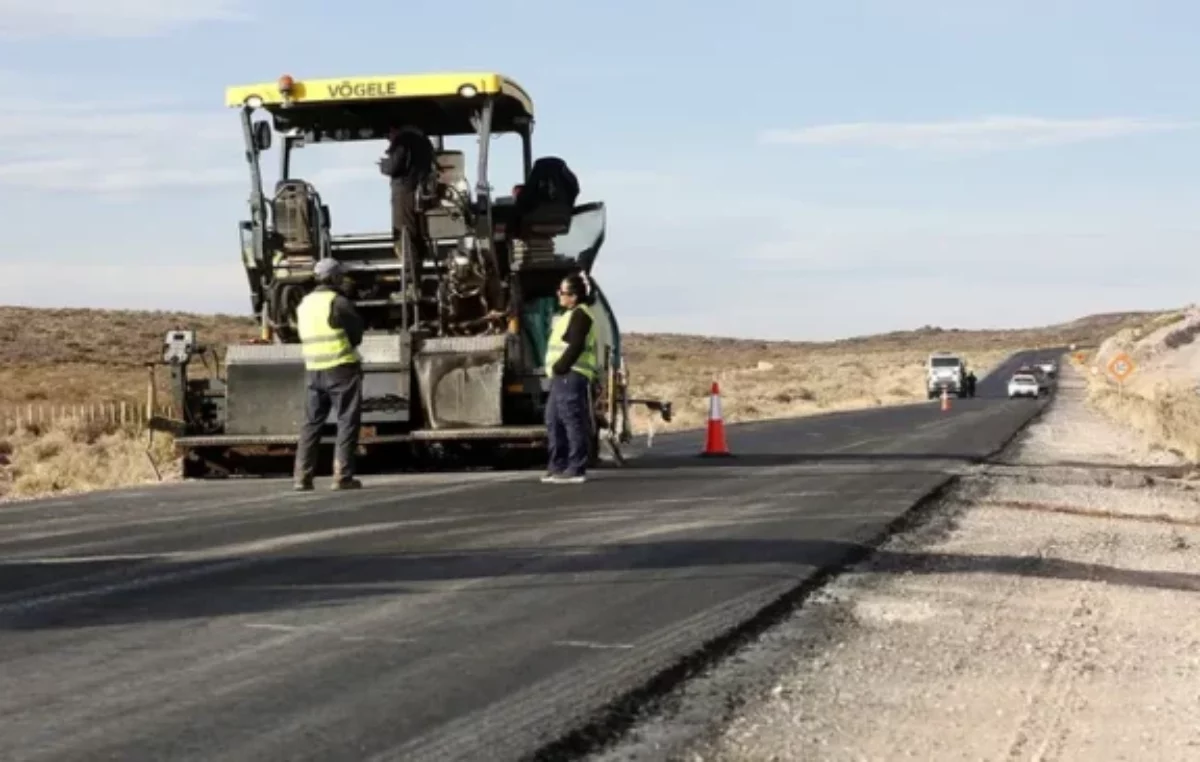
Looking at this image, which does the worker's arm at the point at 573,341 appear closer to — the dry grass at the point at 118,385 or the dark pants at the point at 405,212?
the dark pants at the point at 405,212

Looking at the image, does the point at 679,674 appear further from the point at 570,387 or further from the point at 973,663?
the point at 570,387

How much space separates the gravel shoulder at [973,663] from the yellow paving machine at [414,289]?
17.4 feet

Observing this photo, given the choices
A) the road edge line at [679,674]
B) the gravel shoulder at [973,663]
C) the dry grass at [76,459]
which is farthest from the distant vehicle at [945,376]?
the road edge line at [679,674]

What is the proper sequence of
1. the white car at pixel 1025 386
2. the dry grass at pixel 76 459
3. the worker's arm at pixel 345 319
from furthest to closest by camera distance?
the white car at pixel 1025 386, the dry grass at pixel 76 459, the worker's arm at pixel 345 319

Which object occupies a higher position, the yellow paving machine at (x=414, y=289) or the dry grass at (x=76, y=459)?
the yellow paving machine at (x=414, y=289)

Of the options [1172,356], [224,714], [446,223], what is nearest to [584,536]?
[224,714]

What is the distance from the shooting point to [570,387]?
51.9ft

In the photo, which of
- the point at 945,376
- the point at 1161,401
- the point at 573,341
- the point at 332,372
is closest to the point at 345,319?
the point at 332,372

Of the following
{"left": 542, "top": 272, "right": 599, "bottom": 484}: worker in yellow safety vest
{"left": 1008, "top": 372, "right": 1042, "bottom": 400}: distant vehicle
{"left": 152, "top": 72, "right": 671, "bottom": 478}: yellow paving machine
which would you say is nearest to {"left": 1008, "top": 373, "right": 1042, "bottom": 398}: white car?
{"left": 1008, "top": 372, "right": 1042, "bottom": 400}: distant vehicle

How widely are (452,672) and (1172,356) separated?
3822 inches

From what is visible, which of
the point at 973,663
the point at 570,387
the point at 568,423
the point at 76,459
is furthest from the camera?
the point at 76,459

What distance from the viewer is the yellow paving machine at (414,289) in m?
16.5

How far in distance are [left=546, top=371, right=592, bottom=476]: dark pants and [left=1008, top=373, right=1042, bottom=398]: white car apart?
54.0 meters

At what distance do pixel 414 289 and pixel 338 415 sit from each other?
94.2 inches
